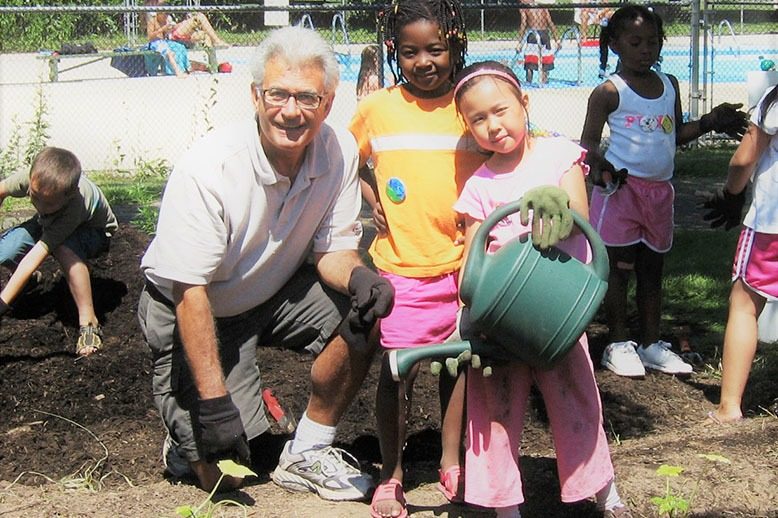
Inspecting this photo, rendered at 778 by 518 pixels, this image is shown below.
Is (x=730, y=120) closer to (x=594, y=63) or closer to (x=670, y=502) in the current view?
(x=670, y=502)

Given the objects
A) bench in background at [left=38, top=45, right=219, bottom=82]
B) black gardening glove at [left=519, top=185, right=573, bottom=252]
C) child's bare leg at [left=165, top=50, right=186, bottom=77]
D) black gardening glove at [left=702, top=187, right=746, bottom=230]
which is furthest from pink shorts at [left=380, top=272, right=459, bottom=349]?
child's bare leg at [left=165, top=50, right=186, bottom=77]

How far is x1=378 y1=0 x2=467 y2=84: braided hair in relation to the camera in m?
3.78

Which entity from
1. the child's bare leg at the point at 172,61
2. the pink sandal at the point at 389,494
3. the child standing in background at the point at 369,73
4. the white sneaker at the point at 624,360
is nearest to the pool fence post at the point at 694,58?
the child standing in background at the point at 369,73

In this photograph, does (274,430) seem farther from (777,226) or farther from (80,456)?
(777,226)

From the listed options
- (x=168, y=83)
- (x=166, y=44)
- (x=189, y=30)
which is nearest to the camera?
(x=168, y=83)

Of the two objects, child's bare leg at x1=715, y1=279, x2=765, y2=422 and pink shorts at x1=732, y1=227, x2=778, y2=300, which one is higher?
pink shorts at x1=732, y1=227, x2=778, y2=300

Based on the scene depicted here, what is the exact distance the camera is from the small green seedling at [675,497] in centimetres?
321

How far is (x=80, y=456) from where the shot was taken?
4434 mm

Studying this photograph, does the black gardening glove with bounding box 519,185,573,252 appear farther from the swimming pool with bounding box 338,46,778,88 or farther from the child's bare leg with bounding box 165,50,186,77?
the swimming pool with bounding box 338,46,778,88

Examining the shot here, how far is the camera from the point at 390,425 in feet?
12.0

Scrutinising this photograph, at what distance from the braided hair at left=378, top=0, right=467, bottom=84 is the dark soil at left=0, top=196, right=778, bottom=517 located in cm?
145

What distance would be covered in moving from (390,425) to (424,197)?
74 centimetres

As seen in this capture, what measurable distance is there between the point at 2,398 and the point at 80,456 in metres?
0.82

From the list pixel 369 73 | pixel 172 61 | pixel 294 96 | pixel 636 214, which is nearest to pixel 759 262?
pixel 636 214
